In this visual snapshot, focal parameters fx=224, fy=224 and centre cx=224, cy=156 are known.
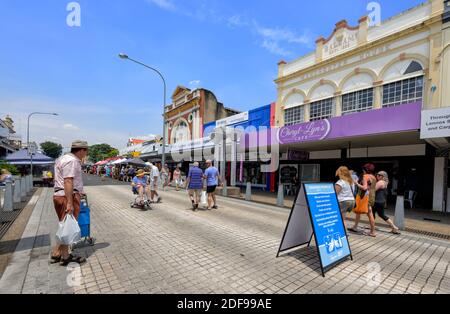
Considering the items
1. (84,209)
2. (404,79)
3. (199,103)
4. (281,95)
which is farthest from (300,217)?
(199,103)

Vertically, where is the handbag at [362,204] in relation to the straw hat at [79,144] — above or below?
below

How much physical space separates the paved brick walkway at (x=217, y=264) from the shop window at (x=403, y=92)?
8.04 m

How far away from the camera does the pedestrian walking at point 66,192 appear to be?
3.42m

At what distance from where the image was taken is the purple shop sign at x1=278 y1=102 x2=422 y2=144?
7840mm

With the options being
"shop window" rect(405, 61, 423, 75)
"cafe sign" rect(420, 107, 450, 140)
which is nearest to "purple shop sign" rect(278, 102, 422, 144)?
"cafe sign" rect(420, 107, 450, 140)

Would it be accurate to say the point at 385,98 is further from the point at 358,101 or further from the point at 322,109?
the point at 322,109

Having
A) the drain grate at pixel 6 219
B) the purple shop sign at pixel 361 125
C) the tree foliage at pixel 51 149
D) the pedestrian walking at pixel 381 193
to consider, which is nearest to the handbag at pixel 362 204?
the pedestrian walking at pixel 381 193

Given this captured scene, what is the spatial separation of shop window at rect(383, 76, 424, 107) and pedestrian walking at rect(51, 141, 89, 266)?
13.8 meters

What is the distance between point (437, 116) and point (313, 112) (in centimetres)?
855

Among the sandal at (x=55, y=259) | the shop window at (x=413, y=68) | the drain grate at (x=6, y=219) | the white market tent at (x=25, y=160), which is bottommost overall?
the drain grate at (x=6, y=219)

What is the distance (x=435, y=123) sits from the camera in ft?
23.6

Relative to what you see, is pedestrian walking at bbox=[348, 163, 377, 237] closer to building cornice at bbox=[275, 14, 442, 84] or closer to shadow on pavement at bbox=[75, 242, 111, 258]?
shadow on pavement at bbox=[75, 242, 111, 258]

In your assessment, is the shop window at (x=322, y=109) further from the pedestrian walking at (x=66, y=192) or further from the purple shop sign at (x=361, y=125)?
the pedestrian walking at (x=66, y=192)

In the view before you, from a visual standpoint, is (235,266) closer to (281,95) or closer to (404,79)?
(404,79)
